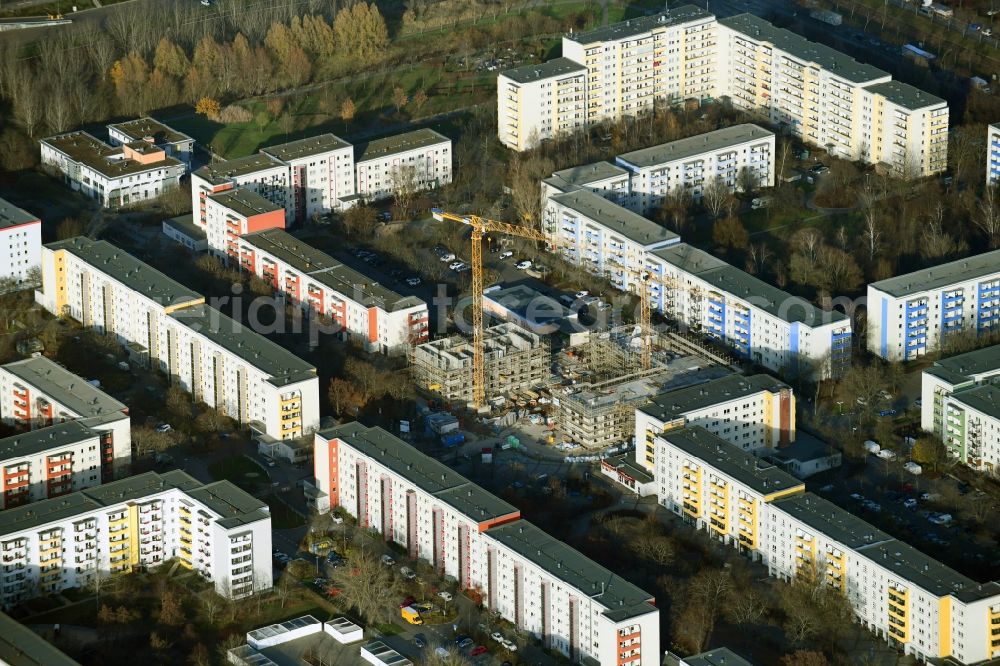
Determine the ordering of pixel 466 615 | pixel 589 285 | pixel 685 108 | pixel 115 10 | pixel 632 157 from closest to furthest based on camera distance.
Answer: pixel 466 615 < pixel 589 285 < pixel 632 157 < pixel 685 108 < pixel 115 10

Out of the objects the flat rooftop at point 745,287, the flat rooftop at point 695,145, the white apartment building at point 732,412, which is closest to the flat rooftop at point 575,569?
the white apartment building at point 732,412

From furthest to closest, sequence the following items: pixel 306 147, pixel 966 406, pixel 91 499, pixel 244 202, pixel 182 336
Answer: pixel 306 147, pixel 244 202, pixel 182 336, pixel 966 406, pixel 91 499

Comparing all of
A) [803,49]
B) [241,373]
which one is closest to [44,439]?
[241,373]

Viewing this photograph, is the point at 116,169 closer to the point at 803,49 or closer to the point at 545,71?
the point at 545,71

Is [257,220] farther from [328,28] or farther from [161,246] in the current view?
[328,28]

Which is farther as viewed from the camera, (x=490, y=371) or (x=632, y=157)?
(x=632, y=157)

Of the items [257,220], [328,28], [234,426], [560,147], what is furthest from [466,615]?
[328,28]

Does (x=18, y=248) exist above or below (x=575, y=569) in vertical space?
above

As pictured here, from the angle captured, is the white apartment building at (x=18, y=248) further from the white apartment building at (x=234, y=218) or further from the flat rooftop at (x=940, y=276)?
the flat rooftop at (x=940, y=276)
